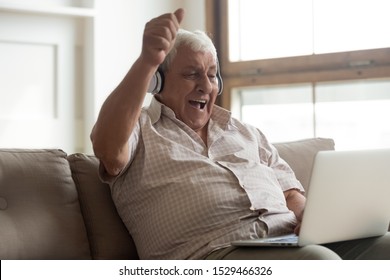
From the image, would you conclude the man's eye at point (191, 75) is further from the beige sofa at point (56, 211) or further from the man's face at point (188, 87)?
the beige sofa at point (56, 211)

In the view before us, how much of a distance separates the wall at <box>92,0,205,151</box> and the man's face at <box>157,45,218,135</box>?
1.67 meters

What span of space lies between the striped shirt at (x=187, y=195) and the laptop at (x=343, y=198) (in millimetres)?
137

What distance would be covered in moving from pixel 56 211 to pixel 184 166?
35cm

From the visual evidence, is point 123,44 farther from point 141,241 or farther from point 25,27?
point 141,241

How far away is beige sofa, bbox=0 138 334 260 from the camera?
72.9 inches

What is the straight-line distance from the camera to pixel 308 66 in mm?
3531

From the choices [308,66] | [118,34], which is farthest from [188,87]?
[118,34]

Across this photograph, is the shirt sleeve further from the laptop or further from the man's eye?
the laptop

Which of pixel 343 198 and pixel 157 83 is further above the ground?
pixel 157 83

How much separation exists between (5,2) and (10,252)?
1963mm

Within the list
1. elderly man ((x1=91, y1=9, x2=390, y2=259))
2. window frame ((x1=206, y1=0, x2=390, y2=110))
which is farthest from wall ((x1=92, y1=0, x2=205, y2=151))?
elderly man ((x1=91, y1=9, x2=390, y2=259))

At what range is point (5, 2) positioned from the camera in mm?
3492

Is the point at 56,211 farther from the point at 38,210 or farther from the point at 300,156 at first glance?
the point at 300,156

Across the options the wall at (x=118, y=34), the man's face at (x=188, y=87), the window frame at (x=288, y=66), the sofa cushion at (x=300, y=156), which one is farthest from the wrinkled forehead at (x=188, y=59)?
the wall at (x=118, y=34)
